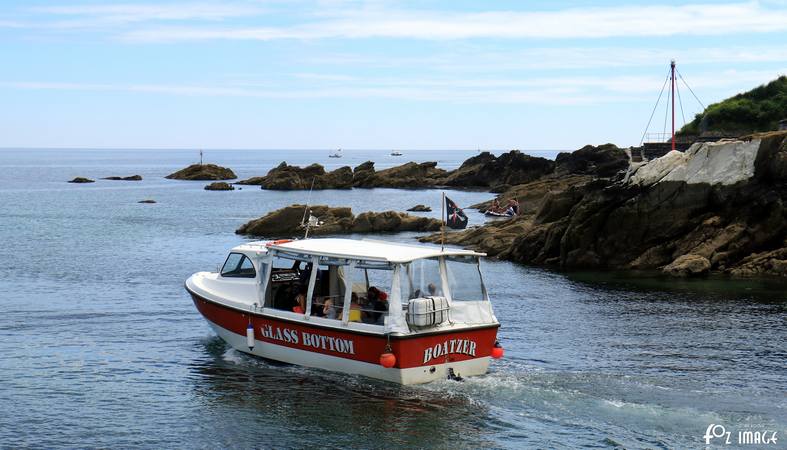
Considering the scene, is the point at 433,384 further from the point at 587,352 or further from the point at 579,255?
the point at 579,255

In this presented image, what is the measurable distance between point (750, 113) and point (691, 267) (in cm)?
4095

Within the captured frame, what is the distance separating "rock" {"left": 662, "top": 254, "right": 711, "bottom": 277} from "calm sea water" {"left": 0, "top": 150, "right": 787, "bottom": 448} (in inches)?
56.3

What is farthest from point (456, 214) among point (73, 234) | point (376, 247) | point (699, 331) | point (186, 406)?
point (73, 234)

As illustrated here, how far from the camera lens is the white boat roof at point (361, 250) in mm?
20891

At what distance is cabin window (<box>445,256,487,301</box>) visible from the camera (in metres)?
21.3

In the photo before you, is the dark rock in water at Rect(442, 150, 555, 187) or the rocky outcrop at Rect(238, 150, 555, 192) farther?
the rocky outcrop at Rect(238, 150, 555, 192)

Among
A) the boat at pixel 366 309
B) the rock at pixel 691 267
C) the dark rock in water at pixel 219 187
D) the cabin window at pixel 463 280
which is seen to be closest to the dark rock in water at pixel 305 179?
the dark rock in water at pixel 219 187

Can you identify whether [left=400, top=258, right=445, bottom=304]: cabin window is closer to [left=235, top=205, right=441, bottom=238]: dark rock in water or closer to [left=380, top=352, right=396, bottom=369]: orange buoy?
[left=380, top=352, right=396, bottom=369]: orange buoy

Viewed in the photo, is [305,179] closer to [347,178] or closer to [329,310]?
[347,178]

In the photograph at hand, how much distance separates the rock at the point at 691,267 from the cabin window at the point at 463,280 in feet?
66.6

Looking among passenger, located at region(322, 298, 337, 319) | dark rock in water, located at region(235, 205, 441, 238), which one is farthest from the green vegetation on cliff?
passenger, located at region(322, 298, 337, 319)

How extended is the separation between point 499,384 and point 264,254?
22.9 feet

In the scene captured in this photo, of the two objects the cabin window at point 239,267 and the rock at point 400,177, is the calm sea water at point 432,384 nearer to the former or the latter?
the cabin window at point 239,267

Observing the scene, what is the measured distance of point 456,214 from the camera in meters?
21.9
